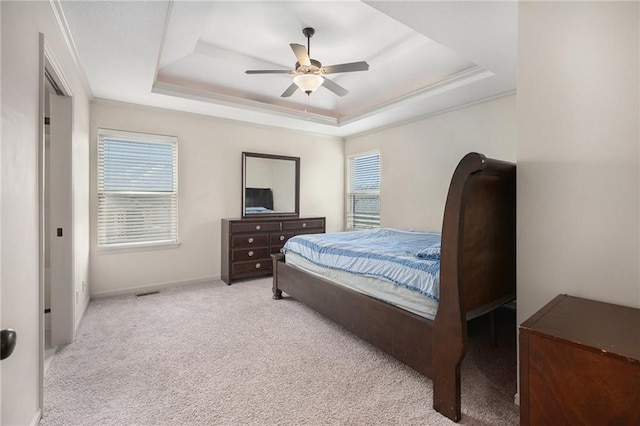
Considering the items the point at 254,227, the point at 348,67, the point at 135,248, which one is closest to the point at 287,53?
the point at 348,67

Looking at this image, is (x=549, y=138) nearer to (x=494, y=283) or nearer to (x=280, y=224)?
(x=494, y=283)

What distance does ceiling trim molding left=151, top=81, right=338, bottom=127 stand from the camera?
357cm

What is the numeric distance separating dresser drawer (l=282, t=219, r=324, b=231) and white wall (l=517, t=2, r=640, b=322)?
11.5 feet

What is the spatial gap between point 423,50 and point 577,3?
70.8 inches

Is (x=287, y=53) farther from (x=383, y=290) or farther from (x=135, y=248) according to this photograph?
(x=135, y=248)

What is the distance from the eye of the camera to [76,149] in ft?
9.20

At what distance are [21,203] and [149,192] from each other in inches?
109

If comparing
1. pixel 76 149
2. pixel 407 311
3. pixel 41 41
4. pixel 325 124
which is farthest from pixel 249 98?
pixel 407 311

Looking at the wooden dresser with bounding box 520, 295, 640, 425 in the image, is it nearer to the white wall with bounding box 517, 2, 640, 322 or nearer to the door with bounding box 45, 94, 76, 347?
the white wall with bounding box 517, 2, 640, 322

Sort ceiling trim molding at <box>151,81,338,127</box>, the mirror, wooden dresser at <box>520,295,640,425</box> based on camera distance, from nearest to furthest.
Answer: wooden dresser at <box>520,295,640,425</box>
ceiling trim molding at <box>151,81,338,127</box>
the mirror

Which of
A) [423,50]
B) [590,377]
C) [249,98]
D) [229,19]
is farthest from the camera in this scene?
[249,98]

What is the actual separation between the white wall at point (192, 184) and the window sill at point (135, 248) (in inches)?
1.1

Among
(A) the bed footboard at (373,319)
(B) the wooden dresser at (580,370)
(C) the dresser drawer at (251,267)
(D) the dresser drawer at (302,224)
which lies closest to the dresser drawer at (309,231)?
(D) the dresser drawer at (302,224)

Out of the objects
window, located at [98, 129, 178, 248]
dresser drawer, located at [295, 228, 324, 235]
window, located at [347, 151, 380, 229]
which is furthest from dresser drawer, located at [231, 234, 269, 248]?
window, located at [347, 151, 380, 229]
